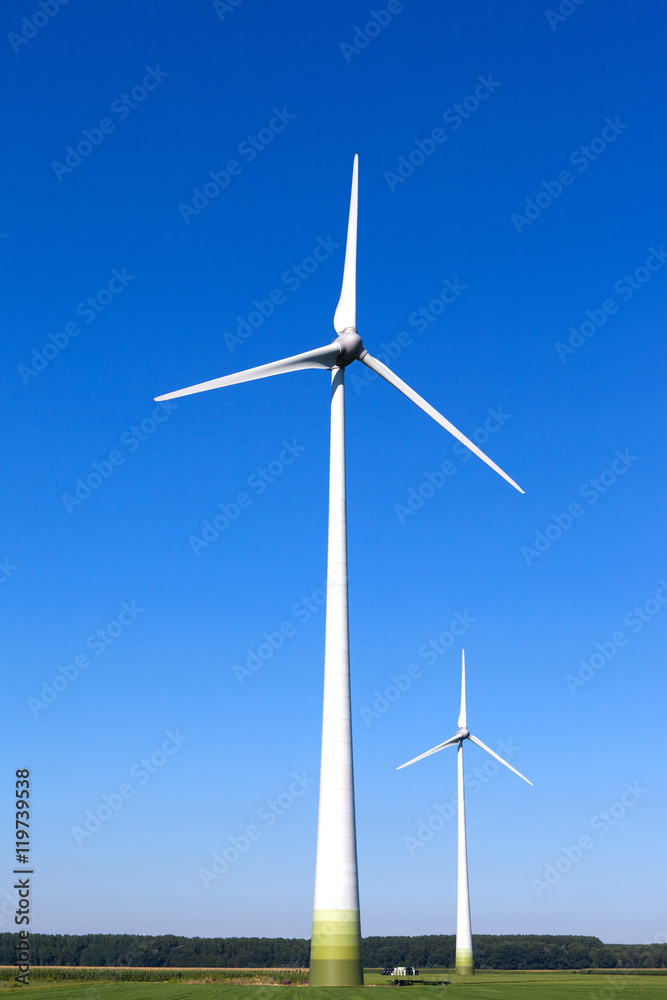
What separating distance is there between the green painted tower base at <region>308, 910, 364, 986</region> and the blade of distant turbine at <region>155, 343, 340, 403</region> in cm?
2511

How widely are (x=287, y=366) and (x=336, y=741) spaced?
1970cm

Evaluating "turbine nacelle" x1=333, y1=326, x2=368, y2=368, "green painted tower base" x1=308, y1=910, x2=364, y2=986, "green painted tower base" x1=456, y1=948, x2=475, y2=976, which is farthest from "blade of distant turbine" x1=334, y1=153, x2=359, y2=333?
"green painted tower base" x1=456, y1=948, x2=475, y2=976

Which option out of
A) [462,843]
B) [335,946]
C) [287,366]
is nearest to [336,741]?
[335,946]

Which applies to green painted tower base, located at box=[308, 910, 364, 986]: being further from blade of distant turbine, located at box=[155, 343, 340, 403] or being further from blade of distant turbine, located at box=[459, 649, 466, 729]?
blade of distant turbine, located at box=[459, 649, 466, 729]

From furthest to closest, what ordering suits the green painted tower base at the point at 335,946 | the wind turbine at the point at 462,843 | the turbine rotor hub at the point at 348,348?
1. the wind turbine at the point at 462,843
2. the turbine rotor hub at the point at 348,348
3. the green painted tower base at the point at 335,946

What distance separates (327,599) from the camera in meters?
47.7

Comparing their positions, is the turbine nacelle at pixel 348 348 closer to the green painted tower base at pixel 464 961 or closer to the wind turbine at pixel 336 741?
the wind turbine at pixel 336 741

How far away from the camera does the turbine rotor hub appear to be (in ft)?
174

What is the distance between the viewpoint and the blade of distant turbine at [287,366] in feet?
157

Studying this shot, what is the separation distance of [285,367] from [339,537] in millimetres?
9852

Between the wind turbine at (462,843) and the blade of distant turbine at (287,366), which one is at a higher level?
the blade of distant turbine at (287,366)

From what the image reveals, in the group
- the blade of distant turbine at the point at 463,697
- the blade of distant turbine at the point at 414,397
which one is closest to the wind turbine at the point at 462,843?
the blade of distant turbine at the point at 463,697

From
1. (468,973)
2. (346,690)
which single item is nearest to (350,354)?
(346,690)

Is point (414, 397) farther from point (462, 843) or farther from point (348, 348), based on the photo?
point (462, 843)
